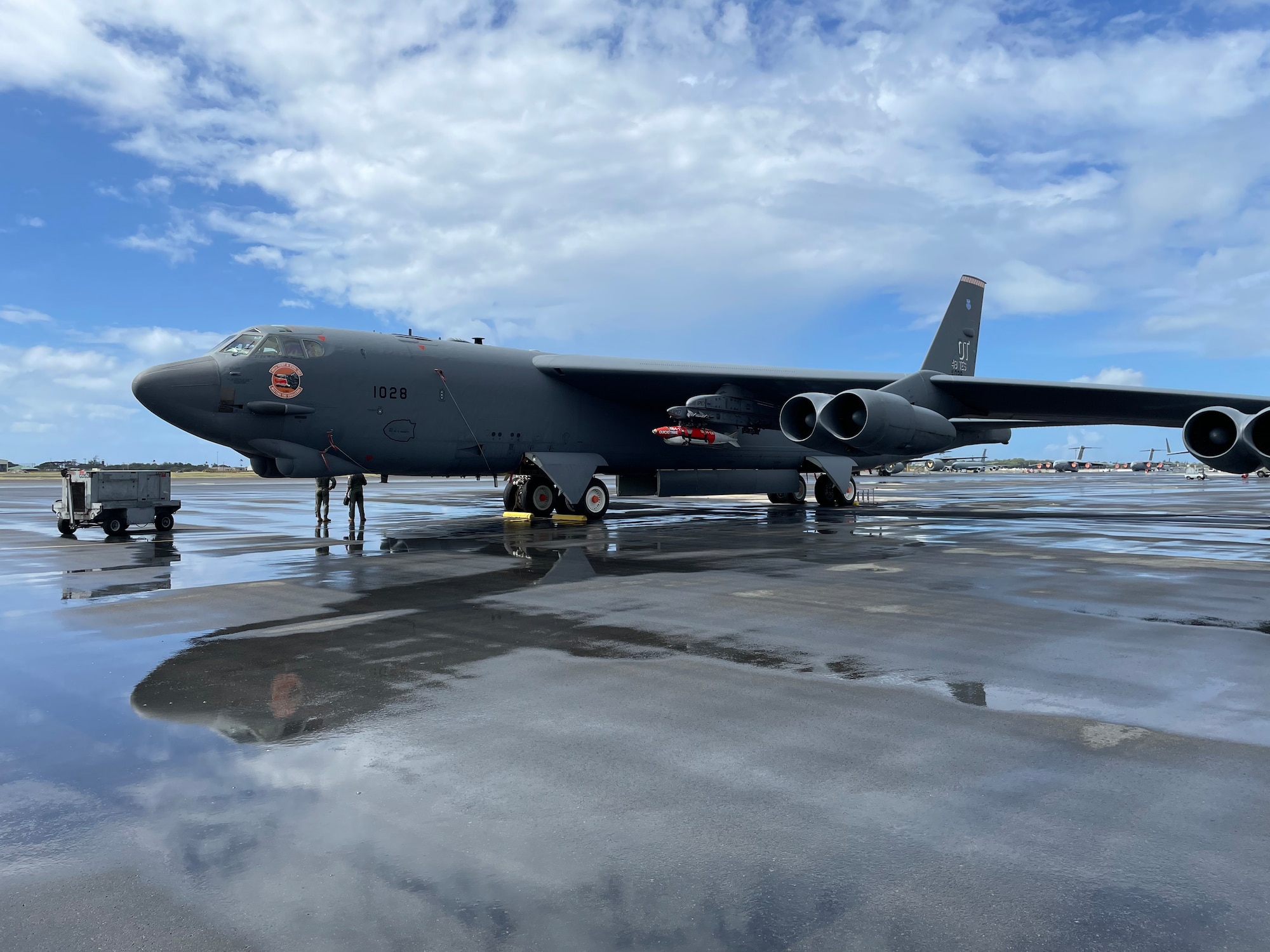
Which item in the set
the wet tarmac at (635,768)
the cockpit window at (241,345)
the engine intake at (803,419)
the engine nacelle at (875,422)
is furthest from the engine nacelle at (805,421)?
the cockpit window at (241,345)

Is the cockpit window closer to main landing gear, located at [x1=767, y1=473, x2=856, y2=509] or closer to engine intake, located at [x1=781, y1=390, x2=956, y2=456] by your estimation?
engine intake, located at [x1=781, y1=390, x2=956, y2=456]

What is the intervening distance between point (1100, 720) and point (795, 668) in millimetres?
1672

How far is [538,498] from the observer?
60.3 feet

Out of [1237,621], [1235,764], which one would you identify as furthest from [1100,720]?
[1237,621]

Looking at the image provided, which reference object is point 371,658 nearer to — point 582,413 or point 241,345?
point 241,345

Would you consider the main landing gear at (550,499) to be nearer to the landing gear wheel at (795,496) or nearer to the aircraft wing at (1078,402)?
the landing gear wheel at (795,496)

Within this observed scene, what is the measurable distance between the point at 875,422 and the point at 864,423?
22 cm

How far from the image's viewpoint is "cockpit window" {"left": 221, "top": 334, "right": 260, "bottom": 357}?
13867 mm

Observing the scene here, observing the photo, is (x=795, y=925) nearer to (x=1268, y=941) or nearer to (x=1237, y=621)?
(x=1268, y=941)

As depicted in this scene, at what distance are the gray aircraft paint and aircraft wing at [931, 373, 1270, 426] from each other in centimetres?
4

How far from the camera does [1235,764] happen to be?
3.47 meters

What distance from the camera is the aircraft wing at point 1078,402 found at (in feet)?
51.3

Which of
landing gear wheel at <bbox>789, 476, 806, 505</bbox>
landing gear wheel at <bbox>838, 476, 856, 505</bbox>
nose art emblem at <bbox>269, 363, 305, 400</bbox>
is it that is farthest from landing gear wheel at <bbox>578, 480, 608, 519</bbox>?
landing gear wheel at <bbox>838, 476, 856, 505</bbox>

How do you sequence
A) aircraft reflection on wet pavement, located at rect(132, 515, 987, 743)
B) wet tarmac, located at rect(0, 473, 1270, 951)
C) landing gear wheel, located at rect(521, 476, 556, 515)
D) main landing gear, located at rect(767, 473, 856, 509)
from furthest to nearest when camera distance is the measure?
1. main landing gear, located at rect(767, 473, 856, 509)
2. landing gear wheel, located at rect(521, 476, 556, 515)
3. aircraft reflection on wet pavement, located at rect(132, 515, 987, 743)
4. wet tarmac, located at rect(0, 473, 1270, 951)
